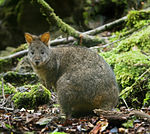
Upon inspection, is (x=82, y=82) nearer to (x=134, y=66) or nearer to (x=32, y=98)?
(x=32, y=98)

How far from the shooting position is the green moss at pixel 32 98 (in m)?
5.95

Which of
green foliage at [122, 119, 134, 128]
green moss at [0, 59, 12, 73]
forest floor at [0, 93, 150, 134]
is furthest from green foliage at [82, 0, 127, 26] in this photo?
green foliage at [122, 119, 134, 128]

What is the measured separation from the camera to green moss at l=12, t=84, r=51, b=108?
595cm

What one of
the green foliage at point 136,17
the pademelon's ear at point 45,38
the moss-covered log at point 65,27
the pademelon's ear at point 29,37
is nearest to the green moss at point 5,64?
the moss-covered log at point 65,27

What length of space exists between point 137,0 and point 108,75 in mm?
7136

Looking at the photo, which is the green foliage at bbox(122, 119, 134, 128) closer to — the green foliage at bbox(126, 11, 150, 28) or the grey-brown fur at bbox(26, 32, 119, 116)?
the grey-brown fur at bbox(26, 32, 119, 116)

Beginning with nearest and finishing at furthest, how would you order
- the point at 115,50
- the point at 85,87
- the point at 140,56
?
the point at 85,87 → the point at 140,56 → the point at 115,50

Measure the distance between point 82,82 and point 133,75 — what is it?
6.91ft

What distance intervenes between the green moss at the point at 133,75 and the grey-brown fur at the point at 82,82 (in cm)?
112

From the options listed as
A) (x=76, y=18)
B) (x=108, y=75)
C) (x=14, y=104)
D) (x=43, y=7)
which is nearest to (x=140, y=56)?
(x=108, y=75)

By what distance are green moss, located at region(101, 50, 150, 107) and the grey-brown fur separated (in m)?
1.12

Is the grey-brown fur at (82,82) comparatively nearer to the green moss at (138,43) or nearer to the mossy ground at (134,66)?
the mossy ground at (134,66)

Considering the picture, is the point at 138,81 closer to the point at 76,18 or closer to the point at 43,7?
the point at 43,7

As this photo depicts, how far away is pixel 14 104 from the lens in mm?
5934
